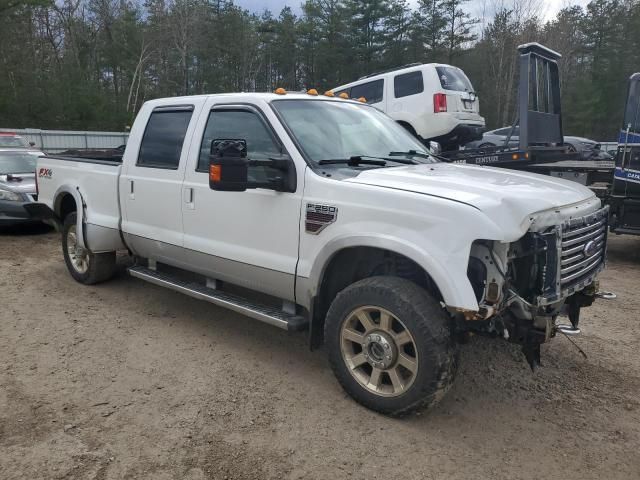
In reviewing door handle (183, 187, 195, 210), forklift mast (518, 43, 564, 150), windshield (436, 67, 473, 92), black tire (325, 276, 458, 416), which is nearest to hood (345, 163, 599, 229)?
black tire (325, 276, 458, 416)

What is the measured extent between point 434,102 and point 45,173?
25.1 ft

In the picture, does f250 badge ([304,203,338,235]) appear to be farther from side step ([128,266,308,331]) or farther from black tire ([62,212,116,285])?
black tire ([62,212,116,285])

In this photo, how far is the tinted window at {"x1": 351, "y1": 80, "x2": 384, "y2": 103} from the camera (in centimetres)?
1220

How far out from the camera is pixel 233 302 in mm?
4105

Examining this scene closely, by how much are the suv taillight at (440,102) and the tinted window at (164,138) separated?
7.37 m

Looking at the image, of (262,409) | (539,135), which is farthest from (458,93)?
(262,409)

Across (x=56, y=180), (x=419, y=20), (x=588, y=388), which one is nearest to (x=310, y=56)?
(x=419, y=20)

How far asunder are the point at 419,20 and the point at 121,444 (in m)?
45.4

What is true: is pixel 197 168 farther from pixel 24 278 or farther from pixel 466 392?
pixel 24 278

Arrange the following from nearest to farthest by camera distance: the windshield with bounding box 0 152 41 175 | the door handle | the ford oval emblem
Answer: the ford oval emblem, the door handle, the windshield with bounding box 0 152 41 175

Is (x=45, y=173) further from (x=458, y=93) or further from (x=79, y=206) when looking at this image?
(x=458, y=93)

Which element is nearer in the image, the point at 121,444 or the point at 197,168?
the point at 121,444

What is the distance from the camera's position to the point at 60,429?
3.19 meters

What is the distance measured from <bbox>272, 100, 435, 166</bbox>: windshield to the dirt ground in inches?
65.7
